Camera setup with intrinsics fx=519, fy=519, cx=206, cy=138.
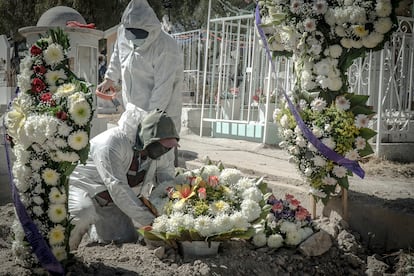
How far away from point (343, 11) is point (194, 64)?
746 cm

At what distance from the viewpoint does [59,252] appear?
310 cm

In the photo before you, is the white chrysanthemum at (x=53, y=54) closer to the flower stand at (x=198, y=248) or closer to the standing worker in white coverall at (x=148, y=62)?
the flower stand at (x=198, y=248)

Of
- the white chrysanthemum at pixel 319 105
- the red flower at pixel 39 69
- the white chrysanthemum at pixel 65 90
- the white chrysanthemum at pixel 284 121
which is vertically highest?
the red flower at pixel 39 69

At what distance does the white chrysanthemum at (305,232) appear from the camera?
3.90 m

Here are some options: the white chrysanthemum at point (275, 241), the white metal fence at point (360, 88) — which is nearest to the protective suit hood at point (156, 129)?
the white chrysanthemum at point (275, 241)

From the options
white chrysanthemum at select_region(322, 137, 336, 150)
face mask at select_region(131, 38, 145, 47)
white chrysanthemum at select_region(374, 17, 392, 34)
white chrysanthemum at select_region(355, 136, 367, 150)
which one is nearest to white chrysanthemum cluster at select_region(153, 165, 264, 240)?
white chrysanthemum at select_region(322, 137, 336, 150)

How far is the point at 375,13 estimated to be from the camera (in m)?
3.96

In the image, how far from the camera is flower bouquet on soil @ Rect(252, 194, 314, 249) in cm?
384

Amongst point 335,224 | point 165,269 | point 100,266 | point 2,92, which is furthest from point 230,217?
point 2,92

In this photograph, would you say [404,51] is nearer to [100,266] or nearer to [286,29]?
[286,29]

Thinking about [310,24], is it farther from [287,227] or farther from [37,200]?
[37,200]

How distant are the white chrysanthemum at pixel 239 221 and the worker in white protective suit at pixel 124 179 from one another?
0.58 metres

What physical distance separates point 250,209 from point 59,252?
1.31m

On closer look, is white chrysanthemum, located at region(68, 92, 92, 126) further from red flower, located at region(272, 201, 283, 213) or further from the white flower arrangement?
red flower, located at region(272, 201, 283, 213)
